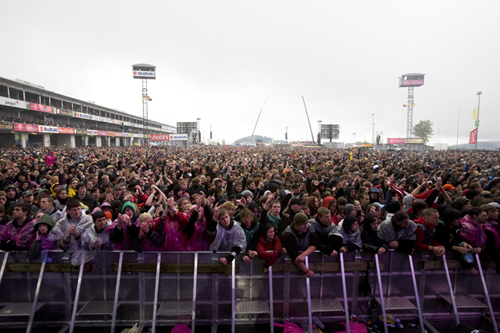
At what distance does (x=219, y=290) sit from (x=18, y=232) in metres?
3.29

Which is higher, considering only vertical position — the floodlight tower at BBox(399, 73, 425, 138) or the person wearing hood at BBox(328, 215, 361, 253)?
the floodlight tower at BBox(399, 73, 425, 138)

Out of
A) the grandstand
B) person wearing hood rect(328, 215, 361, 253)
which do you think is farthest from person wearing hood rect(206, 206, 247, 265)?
the grandstand

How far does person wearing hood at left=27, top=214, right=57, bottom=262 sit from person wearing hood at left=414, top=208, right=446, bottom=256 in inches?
220

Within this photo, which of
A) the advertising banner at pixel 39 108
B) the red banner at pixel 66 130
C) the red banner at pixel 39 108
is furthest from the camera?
the red banner at pixel 66 130

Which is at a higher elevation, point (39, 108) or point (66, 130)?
point (39, 108)

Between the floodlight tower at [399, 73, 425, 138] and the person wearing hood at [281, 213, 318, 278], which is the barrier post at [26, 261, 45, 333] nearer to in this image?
the person wearing hood at [281, 213, 318, 278]

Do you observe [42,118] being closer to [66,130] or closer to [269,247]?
[66,130]

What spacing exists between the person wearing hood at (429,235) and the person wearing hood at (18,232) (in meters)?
5.99

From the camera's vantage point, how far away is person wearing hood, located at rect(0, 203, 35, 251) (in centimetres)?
384

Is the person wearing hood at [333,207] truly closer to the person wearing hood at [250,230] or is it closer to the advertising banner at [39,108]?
the person wearing hood at [250,230]

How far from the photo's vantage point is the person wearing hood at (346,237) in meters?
3.84

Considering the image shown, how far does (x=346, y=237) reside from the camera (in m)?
4.01

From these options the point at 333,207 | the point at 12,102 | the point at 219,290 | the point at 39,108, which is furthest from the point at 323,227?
the point at 39,108

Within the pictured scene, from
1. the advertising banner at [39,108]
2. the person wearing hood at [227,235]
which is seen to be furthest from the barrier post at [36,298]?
the advertising banner at [39,108]
